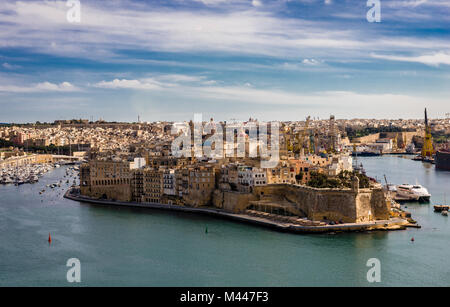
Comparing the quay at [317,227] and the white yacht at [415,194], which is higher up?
the white yacht at [415,194]

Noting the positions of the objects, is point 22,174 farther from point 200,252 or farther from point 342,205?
point 342,205

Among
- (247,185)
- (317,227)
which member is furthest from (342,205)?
(247,185)

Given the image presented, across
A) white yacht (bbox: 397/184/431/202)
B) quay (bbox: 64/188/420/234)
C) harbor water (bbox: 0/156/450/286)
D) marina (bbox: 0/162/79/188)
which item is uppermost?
marina (bbox: 0/162/79/188)

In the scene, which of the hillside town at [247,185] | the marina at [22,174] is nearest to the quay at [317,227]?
the hillside town at [247,185]

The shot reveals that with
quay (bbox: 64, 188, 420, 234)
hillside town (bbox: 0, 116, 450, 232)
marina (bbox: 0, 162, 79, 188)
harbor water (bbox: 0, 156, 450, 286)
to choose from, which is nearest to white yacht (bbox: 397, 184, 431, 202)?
hillside town (bbox: 0, 116, 450, 232)

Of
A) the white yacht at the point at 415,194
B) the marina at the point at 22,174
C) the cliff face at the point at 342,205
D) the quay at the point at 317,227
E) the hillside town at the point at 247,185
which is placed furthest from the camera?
the marina at the point at 22,174

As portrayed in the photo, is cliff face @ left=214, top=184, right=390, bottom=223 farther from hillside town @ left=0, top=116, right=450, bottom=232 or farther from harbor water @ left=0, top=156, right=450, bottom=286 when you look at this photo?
harbor water @ left=0, top=156, right=450, bottom=286

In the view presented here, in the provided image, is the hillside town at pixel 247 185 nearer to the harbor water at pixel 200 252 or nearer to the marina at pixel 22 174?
the harbor water at pixel 200 252

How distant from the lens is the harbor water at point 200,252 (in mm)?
10234

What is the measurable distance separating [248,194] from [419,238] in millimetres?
5179

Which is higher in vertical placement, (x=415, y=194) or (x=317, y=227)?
(x=415, y=194)

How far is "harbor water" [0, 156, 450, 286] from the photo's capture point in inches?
403

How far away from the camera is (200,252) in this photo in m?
12.0
